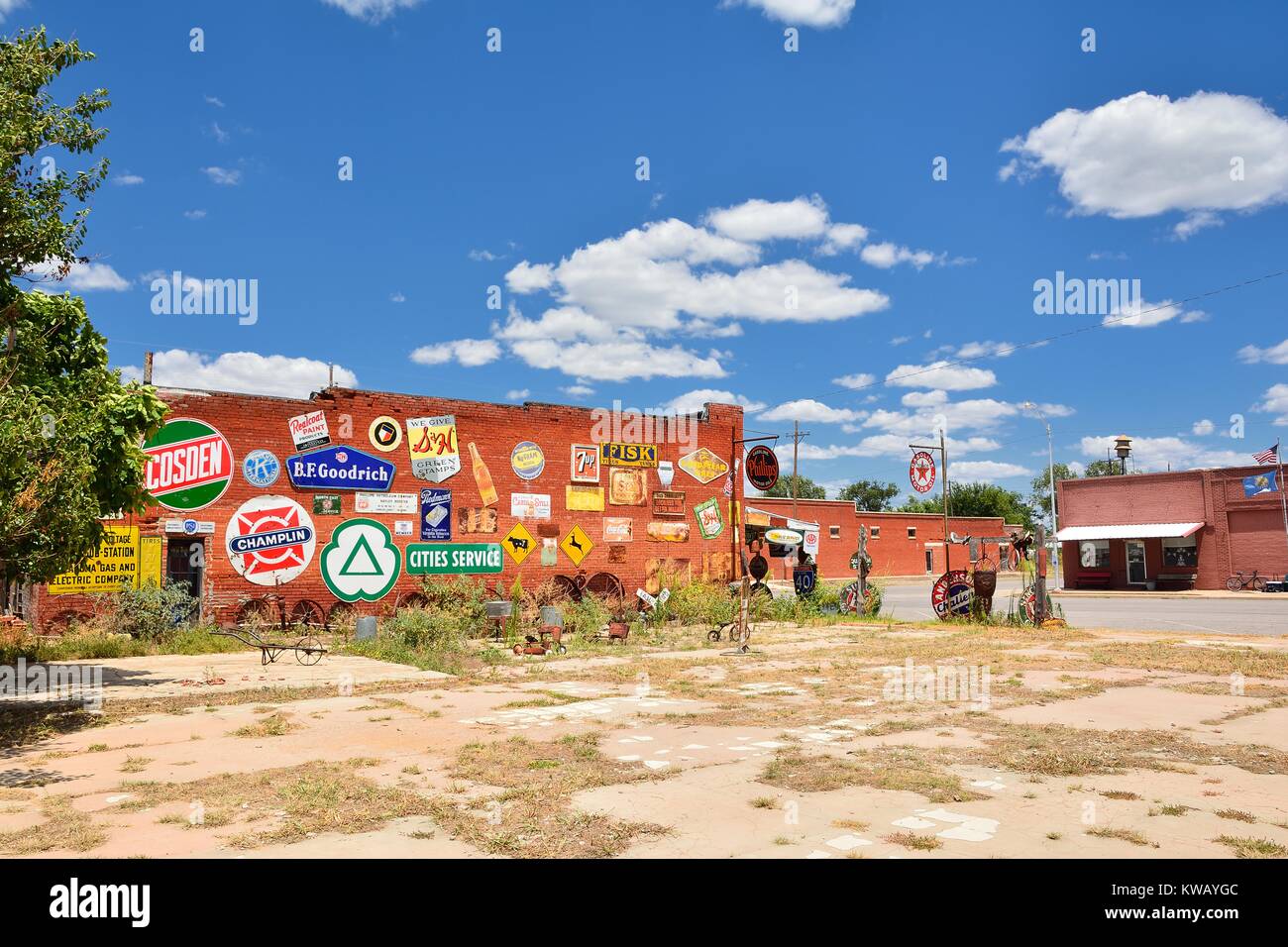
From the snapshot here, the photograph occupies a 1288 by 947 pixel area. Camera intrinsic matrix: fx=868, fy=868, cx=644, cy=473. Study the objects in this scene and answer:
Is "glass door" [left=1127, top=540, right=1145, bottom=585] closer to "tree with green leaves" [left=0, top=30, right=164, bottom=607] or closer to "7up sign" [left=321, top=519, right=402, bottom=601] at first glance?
"7up sign" [left=321, top=519, right=402, bottom=601]

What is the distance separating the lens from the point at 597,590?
25.3 meters

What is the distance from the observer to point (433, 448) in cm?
2264

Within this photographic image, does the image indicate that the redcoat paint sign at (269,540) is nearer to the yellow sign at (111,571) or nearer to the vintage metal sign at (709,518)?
the yellow sign at (111,571)

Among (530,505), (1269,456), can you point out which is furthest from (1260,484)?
(530,505)

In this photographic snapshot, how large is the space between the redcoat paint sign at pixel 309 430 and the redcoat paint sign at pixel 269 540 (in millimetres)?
1408

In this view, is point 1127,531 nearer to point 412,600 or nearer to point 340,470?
point 412,600

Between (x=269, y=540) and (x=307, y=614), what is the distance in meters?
1.96

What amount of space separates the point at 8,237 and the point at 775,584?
4033cm

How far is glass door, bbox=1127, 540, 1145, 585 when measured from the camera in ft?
146

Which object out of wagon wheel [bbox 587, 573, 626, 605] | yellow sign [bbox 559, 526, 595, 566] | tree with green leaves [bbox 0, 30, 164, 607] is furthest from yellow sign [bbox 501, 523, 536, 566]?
tree with green leaves [bbox 0, 30, 164, 607]

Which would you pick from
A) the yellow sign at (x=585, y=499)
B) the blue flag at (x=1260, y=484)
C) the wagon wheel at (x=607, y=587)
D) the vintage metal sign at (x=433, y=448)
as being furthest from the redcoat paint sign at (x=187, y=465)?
the blue flag at (x=1260, y=484)

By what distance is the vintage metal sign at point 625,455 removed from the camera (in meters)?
25.9

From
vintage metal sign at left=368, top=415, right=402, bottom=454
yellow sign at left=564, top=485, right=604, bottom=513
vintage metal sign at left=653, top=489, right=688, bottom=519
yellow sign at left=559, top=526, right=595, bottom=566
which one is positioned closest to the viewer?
vintage metal sign at left=368, top=415, right=402, bottom=454

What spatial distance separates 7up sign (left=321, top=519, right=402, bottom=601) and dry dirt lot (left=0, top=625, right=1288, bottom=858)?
544 centimetres
